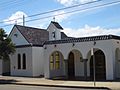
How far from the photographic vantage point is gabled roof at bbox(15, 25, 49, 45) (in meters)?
39.5

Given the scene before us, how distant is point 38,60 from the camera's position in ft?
127

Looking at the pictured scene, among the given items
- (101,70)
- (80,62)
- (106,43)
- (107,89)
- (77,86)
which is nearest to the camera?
(107,89)

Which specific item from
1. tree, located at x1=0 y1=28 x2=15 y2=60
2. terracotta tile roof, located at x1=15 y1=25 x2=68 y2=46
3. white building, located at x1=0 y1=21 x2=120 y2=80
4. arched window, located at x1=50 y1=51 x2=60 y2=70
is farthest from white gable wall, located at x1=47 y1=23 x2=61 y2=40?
tree, located at x1=0 y1=28 x2=15 y2=60

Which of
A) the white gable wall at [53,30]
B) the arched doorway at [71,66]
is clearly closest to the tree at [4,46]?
the arched doorway at [71,66]

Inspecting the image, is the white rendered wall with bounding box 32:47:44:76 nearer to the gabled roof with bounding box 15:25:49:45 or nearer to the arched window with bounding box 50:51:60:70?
the gabled roof with bounding box 15:25:49:45

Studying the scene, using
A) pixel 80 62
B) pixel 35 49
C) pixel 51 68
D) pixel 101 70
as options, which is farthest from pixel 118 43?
pixel 35 49

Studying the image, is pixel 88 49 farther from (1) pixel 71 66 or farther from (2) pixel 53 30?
(2) pixel 53 30

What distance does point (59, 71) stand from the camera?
123 feet

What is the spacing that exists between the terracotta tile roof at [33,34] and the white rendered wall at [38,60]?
908 mm

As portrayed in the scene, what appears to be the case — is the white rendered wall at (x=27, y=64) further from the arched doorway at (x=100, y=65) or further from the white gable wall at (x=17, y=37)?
the arched doorway at (x=100, y=65)

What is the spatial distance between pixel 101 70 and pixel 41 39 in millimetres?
11359

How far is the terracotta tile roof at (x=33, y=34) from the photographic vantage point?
3947 centimetres

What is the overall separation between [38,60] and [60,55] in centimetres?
316

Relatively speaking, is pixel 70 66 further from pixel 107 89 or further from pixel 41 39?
pixel 107 89
